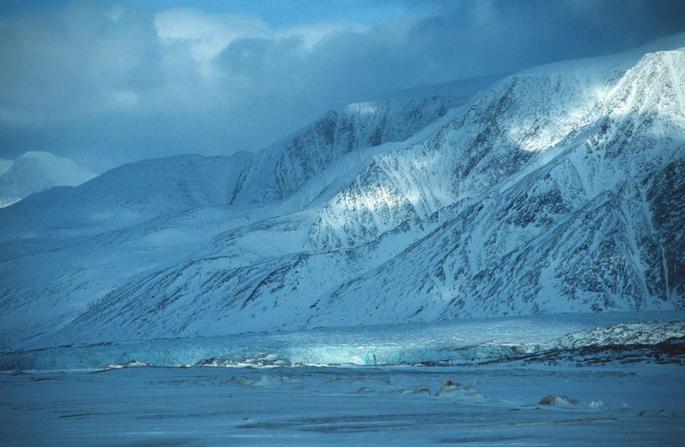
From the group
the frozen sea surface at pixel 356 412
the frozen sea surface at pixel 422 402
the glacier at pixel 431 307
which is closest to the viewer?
the frozen sea surface at pixel 356 412

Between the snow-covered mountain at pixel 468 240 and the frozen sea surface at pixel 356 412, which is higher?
the snow-covered mountain at pixel 468 240

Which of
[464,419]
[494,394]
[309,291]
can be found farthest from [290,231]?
[464,419]

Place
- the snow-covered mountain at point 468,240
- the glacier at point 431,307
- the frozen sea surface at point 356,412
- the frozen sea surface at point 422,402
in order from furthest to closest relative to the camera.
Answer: the snow-covered mountain at point 468,240 → the glacier at point 431,307 → the frozen sea surface at point 422,402 → the frozen sea surface at point 356,412

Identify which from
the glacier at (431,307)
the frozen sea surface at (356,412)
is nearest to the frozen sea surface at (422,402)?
the frozen sea surface at (356,412)

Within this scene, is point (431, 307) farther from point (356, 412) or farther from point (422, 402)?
point (356, 412)

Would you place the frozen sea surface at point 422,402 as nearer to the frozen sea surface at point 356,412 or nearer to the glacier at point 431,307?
the frozen sea surface at point 356,412

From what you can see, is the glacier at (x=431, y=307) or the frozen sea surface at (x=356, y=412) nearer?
the frozen sea surface at (x=356, y=412)
